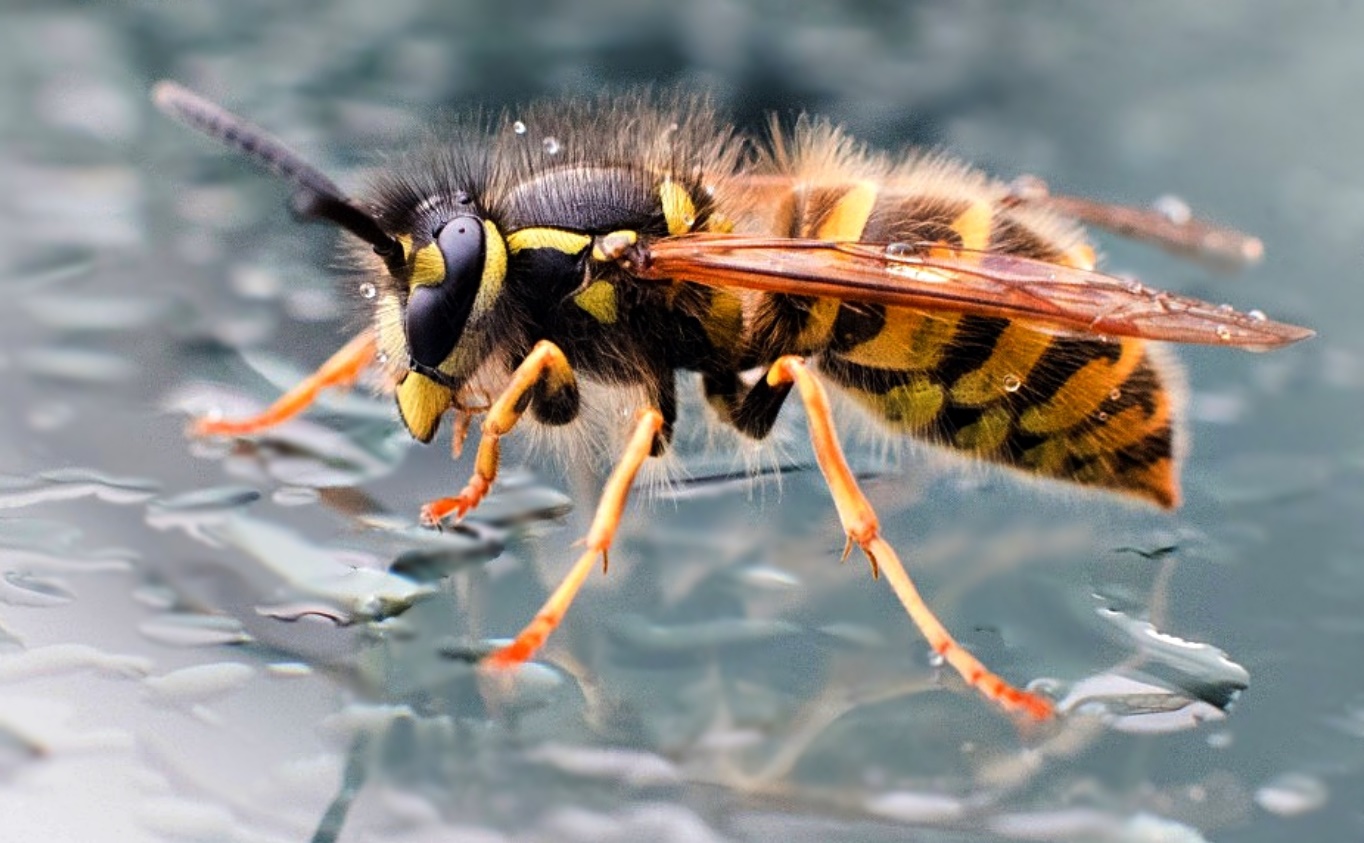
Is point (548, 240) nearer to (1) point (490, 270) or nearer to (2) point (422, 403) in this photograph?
(1) point (490, 270)

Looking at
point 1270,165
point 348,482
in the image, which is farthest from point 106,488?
point 1270,165

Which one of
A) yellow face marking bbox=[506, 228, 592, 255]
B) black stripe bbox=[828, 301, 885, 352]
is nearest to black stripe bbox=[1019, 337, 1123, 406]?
black stripe bbox=[828, 301, 885, 352]

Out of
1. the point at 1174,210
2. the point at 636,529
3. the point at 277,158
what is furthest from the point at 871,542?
the point at 1174,210

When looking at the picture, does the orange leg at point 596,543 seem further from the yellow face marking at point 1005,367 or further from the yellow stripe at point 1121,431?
the yellow stripe at point 1121,431

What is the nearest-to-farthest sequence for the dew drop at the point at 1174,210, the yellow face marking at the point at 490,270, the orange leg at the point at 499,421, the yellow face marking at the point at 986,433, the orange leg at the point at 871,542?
the orange leg at the point at 871,542 < the orange leg at the point at 499,421 < the yellow face marking at the point at 490,270 < the yellow face marking at the point at 986,433 < the dew drop at the point at 1174,210

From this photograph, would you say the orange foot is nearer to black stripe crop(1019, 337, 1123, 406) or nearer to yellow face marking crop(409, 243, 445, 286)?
yellow face marking crop(409, 243, 445, 286)

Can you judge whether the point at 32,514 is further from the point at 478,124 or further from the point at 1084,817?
the point at 1084,817

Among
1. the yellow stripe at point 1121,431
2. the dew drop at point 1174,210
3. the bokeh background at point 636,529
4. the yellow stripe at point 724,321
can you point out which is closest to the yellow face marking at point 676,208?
the yellow stripe at point 724,321
